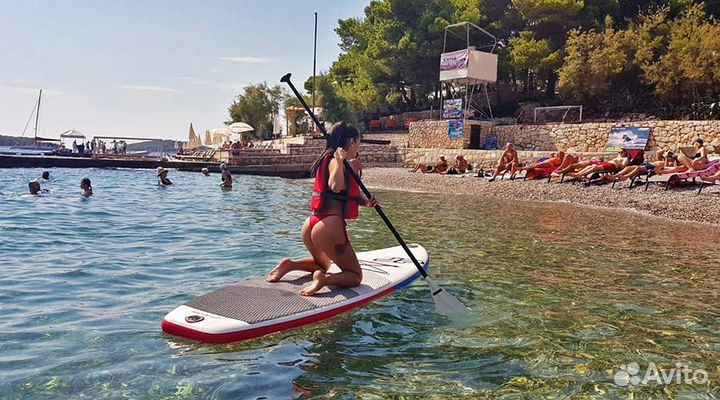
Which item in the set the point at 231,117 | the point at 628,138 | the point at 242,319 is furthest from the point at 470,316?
the point at 231,117

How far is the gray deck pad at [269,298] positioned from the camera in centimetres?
488

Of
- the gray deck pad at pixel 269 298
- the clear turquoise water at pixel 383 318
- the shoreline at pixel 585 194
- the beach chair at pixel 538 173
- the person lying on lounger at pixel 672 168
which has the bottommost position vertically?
the clear turquoise water at pixel 383 318

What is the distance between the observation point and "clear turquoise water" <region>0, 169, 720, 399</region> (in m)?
4.06

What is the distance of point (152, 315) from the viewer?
5637 millimetres

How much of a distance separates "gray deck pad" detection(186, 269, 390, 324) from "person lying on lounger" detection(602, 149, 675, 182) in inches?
563

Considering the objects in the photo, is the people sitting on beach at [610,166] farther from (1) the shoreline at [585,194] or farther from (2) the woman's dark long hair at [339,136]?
(2) the woman's dark long hair at [339,136]

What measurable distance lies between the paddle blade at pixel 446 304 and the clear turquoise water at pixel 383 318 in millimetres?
188

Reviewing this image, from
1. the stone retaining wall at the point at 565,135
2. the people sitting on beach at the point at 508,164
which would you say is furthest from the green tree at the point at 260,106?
the people sitting on beach at the point at 508,164

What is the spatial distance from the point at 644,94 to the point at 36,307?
37629mm

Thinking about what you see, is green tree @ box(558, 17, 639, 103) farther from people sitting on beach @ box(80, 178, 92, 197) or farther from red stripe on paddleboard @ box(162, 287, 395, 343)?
red stripe on paddleboard @ box(162, 287, 395, 343)

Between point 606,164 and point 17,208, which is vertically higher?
point 606,164

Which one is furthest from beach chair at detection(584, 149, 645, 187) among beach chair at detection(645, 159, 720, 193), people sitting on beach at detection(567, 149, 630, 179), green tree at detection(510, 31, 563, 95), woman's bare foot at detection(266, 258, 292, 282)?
green tree at detection(510, 31, 563, 95)

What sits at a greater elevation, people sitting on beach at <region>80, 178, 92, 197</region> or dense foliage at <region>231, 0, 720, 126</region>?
dense foliage at <region>231, 0, 720, 126</region>

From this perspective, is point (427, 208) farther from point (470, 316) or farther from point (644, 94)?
point (644, 94)
